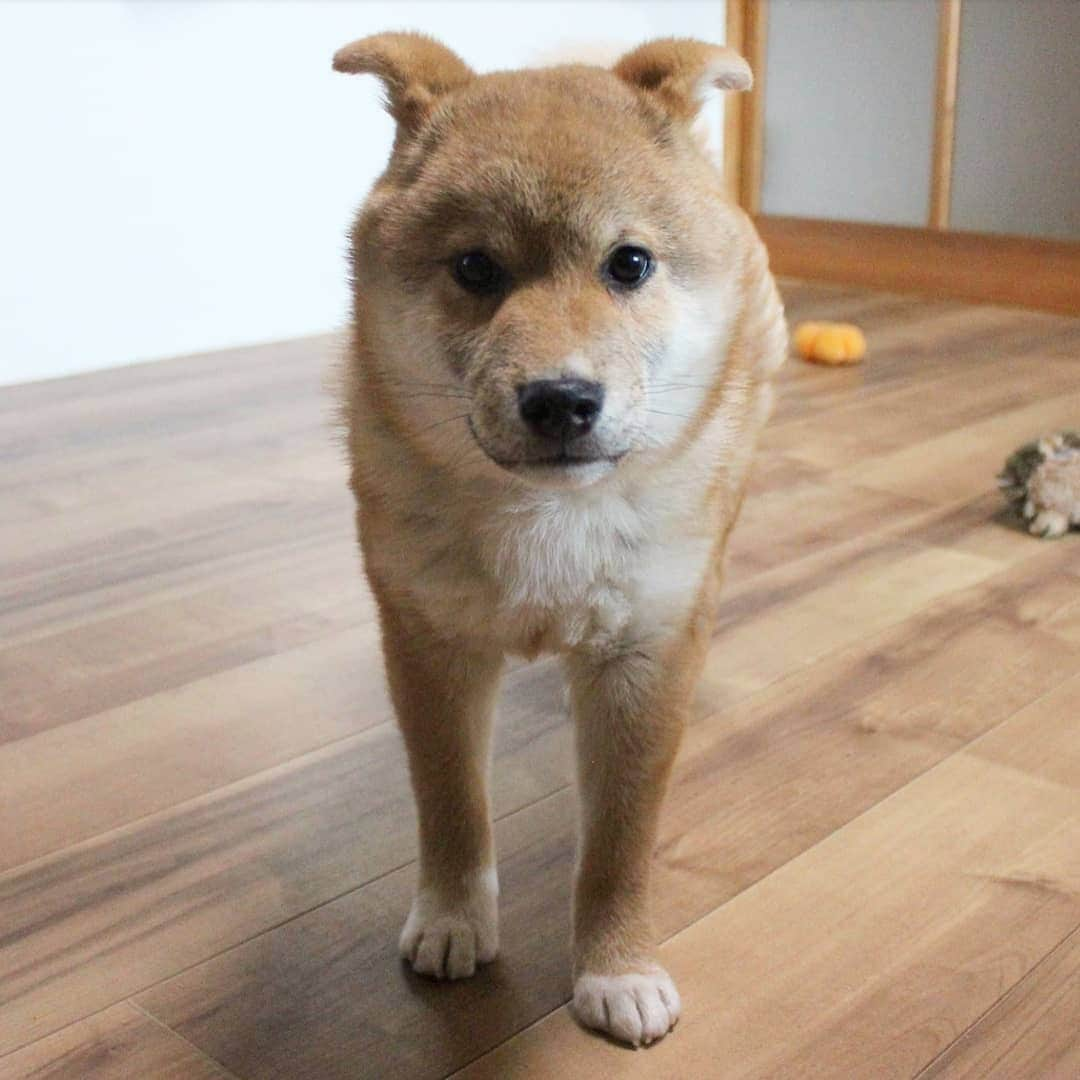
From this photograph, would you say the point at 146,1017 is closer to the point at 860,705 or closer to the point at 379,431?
the point at 379,431

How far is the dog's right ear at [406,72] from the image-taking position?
1.25 metres

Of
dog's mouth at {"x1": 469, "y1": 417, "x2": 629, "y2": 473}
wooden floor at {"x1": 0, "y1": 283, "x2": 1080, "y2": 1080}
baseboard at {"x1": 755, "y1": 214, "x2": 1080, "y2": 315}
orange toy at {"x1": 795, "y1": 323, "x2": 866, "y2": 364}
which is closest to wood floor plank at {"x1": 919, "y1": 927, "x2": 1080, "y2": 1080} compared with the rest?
wooden floor at {"x1": 0, "y1": 283, "x2": 1080, "y2": 1080}

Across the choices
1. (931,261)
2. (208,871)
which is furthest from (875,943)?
(931,261)

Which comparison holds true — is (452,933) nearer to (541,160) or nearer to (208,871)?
(208,871)

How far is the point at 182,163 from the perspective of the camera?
3613 millimetres

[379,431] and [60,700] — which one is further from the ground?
[379,431]

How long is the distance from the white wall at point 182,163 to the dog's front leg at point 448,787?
222 centimetres

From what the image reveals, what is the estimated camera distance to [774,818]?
150 centimetres

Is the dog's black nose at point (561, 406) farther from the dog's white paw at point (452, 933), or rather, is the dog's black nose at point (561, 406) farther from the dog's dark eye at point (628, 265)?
the dog's white paw at point (452, 933)

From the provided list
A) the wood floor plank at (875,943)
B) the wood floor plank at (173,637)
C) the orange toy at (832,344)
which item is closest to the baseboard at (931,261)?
the orange toy at (832,344)

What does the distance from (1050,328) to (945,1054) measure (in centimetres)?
300

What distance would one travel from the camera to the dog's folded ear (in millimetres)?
1248

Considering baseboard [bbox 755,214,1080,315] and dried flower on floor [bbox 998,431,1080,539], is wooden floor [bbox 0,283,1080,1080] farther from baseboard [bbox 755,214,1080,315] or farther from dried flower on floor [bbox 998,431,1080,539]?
baseboard [bbox 755,214,1080,315]

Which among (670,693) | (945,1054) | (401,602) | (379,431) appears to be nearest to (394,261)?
(379,431)
